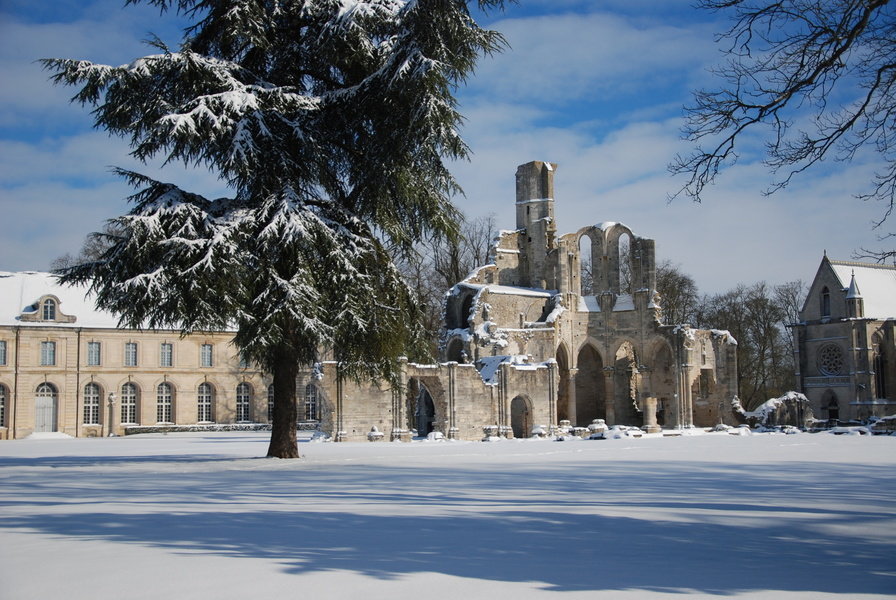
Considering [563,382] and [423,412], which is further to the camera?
[563,382]

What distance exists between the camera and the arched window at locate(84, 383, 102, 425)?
41.9 meters

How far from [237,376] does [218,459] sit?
92.4 ft

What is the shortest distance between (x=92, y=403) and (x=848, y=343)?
138ft

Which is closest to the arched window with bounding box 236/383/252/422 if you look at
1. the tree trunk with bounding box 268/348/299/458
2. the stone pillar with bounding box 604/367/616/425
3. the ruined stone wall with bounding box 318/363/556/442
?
the ruined stone wall with bounding box 318/363/556/442

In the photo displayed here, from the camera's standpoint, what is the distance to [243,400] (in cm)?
4619

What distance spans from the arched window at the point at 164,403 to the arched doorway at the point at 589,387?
71.9 feet

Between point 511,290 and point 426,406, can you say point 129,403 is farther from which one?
point 511,290

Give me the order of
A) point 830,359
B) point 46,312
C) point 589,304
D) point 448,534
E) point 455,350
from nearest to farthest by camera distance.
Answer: point 448,534, point 455,350, point 46,312, point 589,304, point 830,359

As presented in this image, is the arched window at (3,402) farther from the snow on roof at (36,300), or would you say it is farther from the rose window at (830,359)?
the rose window at (830,359)

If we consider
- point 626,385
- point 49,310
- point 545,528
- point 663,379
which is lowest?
point 545,528

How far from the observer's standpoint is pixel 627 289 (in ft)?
149

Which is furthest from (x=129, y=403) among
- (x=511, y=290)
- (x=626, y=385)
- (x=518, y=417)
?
(x=626, y=385)

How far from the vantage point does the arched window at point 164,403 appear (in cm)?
4384

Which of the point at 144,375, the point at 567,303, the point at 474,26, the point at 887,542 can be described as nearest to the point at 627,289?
the point at 567,303
